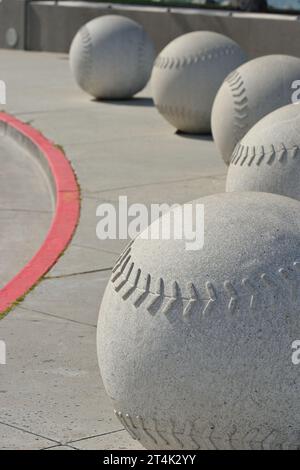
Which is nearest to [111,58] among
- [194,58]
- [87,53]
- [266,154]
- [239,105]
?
[87,53]

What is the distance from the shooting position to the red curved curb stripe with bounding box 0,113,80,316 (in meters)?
8.36

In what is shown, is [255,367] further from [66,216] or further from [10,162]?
[10,162]

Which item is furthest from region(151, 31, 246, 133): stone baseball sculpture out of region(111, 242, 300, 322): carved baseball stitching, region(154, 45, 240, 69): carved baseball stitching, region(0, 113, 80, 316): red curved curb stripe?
region(111, 242, 300, 322): carved baseball stitching

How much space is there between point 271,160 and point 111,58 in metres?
9.44

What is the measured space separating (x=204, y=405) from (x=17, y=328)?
2.72 meters

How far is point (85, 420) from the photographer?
5957 millimetres

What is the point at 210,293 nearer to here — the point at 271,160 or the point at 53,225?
the point at 271,160

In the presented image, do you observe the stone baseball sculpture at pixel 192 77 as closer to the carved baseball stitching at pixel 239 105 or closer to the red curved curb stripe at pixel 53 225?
the red curved curb stripe at pixel 53 225

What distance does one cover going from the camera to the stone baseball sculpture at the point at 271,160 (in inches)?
364

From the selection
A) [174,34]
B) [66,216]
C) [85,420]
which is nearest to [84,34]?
[174,34]

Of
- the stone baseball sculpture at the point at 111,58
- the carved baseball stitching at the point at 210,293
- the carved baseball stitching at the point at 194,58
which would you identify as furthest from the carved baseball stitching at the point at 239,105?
the carved baseball stitching at the point at 210,293

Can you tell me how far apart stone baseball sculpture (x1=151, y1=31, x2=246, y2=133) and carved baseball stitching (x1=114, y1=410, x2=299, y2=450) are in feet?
33.6

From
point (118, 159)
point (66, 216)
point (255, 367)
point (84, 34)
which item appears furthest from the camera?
point (84, 34)

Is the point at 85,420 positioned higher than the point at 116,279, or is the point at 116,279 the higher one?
the point at 116,279
